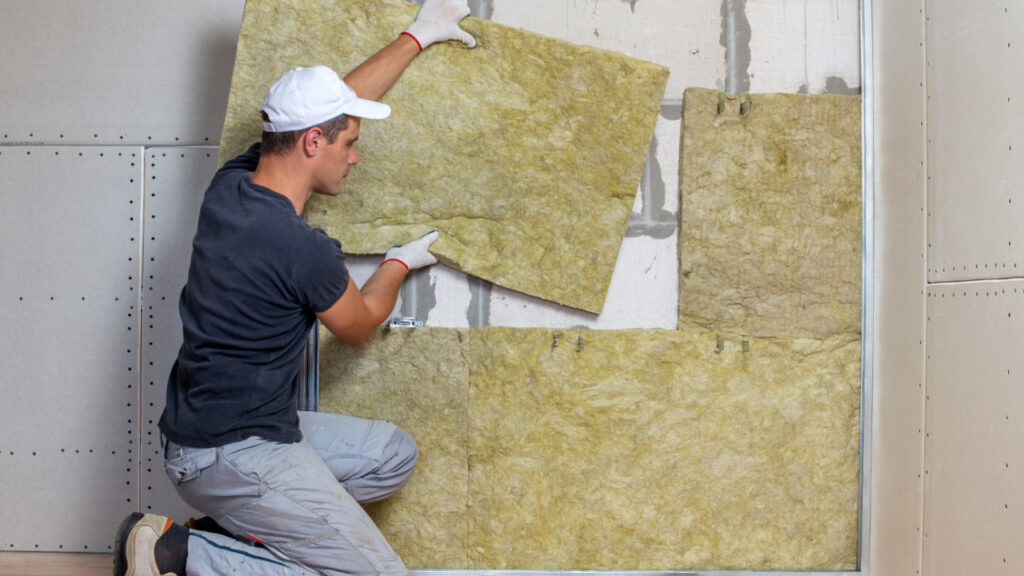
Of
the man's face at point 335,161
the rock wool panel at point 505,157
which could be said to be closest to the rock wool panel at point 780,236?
the rock wool panel at point 505,157

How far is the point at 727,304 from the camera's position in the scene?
2.23 m

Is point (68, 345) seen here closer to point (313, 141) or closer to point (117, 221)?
point (117, 221)

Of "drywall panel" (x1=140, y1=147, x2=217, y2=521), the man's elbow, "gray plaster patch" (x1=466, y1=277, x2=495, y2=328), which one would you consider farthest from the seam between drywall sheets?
"drywall panel" (x1=140, y1=147, x2=217, y2=521)

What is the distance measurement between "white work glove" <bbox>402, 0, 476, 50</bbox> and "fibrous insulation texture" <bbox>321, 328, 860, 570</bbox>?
2.77 feet

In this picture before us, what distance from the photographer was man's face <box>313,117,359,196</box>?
1812 mm

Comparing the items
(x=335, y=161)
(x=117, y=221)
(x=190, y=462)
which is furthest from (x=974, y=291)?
(x=117, y=221)

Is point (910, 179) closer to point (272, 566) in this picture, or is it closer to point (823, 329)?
point (823, 329)

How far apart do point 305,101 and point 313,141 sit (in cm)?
9

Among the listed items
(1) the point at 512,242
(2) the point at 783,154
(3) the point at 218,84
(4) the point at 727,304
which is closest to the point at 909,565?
(4) the point at 727,304

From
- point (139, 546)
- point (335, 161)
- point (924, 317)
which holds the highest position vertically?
point (335, 161)

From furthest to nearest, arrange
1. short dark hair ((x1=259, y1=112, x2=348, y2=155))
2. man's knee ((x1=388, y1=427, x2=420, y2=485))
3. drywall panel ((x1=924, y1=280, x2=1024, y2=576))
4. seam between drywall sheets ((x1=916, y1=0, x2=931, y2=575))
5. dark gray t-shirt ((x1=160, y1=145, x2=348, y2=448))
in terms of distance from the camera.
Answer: man's knee ((x1=388, y1=427, x2=420, y2=485))
seam between drywall sheets ((x1=916, y1=0, x2=931, y2=575))
short dark hair ((x1=259, y1=112, x2=348, y2=155))
dark gray t-shirt ((x1=160, y1=145, x2=348, y2=448))
drywall panel ((x1=924, y1=280, x2=1024, y2=576))

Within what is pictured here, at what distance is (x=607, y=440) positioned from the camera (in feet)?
7.25

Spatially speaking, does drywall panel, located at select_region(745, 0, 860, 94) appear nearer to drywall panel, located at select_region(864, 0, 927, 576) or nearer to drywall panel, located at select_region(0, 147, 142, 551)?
drywall panel, located at select_region(864, 0, 927, 576)

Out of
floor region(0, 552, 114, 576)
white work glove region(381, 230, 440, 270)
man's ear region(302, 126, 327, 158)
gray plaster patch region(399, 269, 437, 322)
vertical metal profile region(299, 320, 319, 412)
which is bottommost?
floor region(0, 552, 114, 576)
